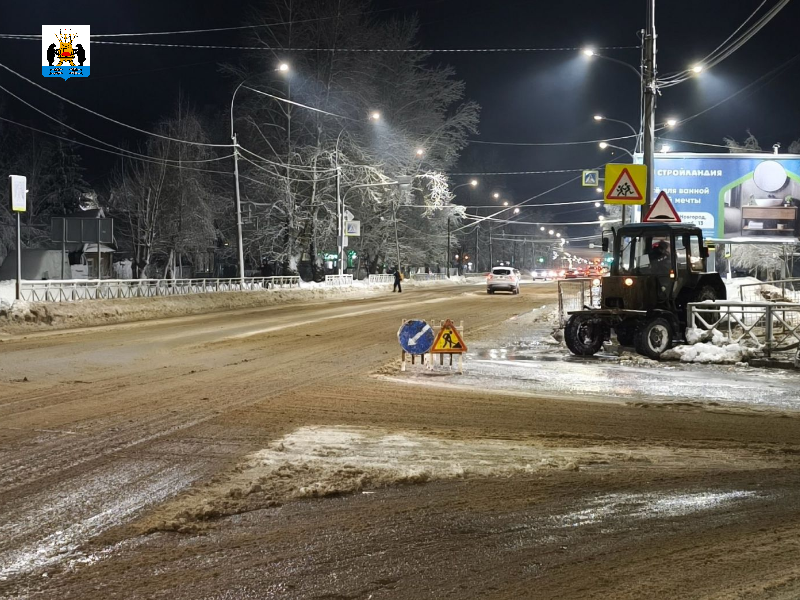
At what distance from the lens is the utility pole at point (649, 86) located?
63.6 ft

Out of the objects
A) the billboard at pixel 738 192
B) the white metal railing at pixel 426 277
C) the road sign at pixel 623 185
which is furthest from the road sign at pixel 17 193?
the white metal railing at pixel 426 277

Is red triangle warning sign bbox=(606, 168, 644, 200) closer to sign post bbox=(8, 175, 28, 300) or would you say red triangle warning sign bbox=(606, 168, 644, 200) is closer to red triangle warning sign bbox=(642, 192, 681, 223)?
red triangle warning sign bbox=(642, 192, 681, 223)

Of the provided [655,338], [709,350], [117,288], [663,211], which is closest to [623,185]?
[663,211]

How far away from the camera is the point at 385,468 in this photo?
22.7 feet

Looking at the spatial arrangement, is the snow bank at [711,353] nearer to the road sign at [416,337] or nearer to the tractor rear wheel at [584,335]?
the tractor rear wheel at [584,335]

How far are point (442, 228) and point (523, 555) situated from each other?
70906mm

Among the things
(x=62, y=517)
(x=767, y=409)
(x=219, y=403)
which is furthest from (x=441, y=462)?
(x=767, y=409)

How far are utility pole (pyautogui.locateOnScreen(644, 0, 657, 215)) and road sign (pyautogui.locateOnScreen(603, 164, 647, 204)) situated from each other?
1448 mm

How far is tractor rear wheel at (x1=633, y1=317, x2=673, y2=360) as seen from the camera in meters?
15.9

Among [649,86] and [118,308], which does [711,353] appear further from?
[118,308]

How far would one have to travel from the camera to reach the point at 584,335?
661 inches

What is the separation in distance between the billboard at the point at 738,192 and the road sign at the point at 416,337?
20.1 meters

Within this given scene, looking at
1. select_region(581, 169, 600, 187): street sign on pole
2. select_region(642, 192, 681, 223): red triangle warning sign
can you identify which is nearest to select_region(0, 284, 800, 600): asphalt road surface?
select_region(642, 192, 681, 223): red triangle warning sign

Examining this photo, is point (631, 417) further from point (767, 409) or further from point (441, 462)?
point (441, 462)
